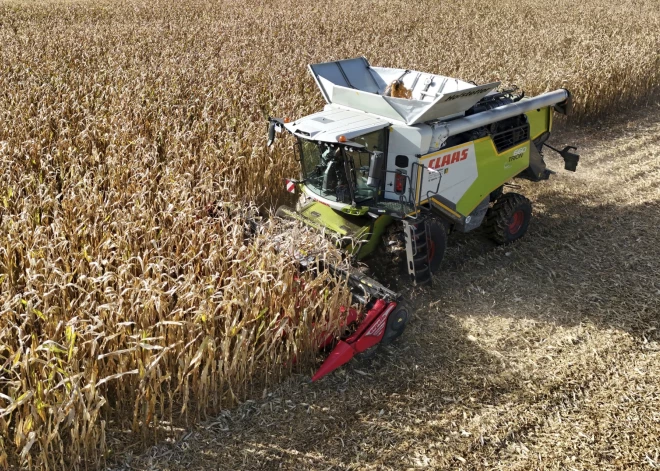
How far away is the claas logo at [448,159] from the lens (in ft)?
19.3

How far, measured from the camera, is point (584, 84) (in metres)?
11.6

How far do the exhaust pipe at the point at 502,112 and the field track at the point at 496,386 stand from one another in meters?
1.69

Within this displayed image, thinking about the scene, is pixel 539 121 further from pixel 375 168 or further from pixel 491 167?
pixel 375 168

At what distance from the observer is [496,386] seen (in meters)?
4.87

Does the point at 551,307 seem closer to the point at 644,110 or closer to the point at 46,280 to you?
the point at 46,280

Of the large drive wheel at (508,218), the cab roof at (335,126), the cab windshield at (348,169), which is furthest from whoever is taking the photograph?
the large drive wheel at (508,218)

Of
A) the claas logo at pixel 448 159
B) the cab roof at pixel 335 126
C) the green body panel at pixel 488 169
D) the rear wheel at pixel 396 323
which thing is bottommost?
the rear wheel at pixel 396 323

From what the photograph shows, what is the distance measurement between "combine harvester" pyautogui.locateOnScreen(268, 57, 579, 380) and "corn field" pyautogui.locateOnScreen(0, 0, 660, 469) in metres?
0.52

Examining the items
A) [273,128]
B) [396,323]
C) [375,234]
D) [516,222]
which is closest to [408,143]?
[375,234]

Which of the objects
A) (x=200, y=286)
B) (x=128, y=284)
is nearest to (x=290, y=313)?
(x=200, y=286)

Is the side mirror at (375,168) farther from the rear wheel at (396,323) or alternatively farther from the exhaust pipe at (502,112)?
the rear wheel at (396,323)

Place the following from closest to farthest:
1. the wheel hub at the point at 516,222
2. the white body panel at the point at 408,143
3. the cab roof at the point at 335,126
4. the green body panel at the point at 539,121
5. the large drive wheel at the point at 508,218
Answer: the cab roof at the point at 335,126, the white body panel at the point at 408,143, the large drive wheel at the point at 508,218, the wheel hub at the point at 516,222, the green body panel at the point at 539,121

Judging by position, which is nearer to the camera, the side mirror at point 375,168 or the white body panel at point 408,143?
the side mirror at point 375,168

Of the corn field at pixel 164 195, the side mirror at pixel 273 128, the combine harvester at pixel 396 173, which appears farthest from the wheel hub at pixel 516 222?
the side mirror at pixel 273 128
